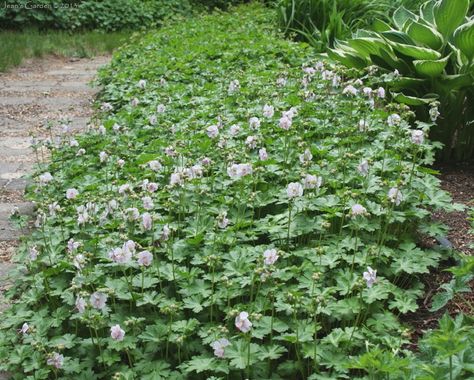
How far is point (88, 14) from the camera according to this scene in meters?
9.78

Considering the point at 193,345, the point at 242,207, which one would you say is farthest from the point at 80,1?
the point at 193,345

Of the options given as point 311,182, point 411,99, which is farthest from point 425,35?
point 311,182

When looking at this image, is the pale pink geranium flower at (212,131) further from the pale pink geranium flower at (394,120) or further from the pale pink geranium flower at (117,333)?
the pale pink geranium flower at (117,333)

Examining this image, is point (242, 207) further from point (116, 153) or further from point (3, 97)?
point (3, 97)

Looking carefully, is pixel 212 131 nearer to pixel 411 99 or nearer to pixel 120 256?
A: pixel 120 256

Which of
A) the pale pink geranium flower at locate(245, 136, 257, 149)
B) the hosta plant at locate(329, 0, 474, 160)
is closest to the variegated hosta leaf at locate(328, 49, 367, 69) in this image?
the hosta plant at locate(329, 0, 474, 160)

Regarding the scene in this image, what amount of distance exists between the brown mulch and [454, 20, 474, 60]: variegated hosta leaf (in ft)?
2.07

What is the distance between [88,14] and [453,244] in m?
7.95

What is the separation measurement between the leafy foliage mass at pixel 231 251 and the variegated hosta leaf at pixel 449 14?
669 mm

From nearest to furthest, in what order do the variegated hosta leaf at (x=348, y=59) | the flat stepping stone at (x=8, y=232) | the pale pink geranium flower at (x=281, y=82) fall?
the flat stepping stone at (x=8, y=232), the pale pink geranium flower at (x=281, y=82), the variegated hosta leaf at (x=348, y=59)

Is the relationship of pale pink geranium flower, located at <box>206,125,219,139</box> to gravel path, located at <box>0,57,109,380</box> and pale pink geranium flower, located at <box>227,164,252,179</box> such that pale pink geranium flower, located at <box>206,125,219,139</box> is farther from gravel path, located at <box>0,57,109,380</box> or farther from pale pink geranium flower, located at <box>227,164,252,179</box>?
gravel path, located at <box>0,57,109,380</box>

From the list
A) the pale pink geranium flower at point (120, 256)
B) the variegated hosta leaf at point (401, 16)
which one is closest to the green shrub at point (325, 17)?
the variegated hosta leaf at point (401, 16)

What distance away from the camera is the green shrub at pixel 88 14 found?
9.31 metres

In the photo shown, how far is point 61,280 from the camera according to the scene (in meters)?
2.54
